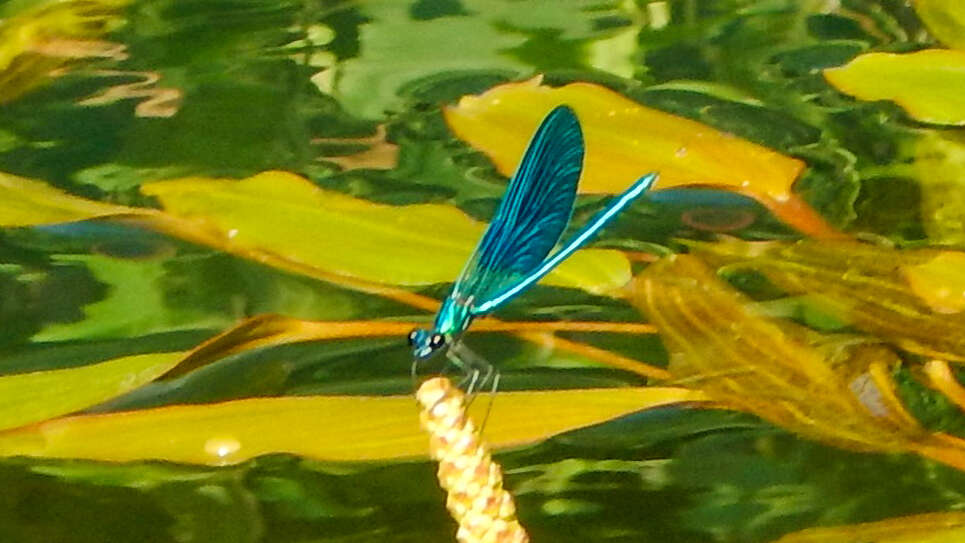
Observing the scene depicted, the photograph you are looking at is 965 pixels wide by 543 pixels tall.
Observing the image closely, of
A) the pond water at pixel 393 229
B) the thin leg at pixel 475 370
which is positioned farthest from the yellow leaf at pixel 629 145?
the thin leg at pixel 475 370

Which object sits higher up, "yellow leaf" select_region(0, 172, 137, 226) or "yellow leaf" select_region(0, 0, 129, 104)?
"yellow leaf" select_region(0, 0, 129, 104)

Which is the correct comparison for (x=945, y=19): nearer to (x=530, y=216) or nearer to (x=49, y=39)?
(x=530, y=216)

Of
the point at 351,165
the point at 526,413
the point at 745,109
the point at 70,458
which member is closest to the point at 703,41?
the point at 745,109

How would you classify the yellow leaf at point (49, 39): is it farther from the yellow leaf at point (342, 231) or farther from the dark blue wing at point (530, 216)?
the dark blue wing at point (530, 216)

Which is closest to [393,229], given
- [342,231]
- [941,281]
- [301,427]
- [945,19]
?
[342,231]

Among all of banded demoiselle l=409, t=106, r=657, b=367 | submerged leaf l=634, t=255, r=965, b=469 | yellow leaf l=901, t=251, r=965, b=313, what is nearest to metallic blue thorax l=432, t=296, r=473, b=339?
banded demoiselle l=409, t=106, r=657, b=367

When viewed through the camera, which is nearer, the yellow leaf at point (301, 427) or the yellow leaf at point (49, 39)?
the yellow leaf at point (301, 427)

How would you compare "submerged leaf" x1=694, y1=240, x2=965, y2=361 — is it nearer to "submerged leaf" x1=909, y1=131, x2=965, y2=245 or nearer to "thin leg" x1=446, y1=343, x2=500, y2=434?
"submerged leaf" x1=909, y1=131, x2=965, y2=245
